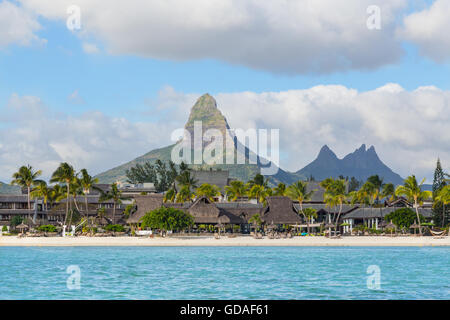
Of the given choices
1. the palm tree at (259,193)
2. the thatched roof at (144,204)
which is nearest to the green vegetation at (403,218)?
the palm tree at (259,193)

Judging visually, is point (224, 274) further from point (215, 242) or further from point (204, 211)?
point (204, 211)

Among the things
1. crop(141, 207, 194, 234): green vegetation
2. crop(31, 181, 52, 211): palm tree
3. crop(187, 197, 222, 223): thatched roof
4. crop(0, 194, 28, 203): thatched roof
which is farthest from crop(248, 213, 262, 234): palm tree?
crop(0, 194, 28, 203): thatched roof


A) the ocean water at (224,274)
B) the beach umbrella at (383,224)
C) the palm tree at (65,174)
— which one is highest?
the palm tree at (65,174)

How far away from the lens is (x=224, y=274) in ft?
115

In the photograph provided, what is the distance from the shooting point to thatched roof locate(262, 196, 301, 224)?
74188 mm

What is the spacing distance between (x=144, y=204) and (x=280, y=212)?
17578mm

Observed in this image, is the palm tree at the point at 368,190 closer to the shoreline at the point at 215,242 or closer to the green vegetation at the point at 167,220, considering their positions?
the shoreline at the point at 215,242

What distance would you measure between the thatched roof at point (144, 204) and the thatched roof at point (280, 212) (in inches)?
544

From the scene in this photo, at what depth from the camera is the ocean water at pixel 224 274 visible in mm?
27453

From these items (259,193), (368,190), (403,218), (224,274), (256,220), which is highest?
(368,190)

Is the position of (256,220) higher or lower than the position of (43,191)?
lower

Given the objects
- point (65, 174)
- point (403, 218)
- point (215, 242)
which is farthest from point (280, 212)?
point (65, 174)

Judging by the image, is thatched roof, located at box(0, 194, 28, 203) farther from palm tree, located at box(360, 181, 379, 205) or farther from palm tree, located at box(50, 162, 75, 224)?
palm tree, located at box(360, 181, 379, 205)
